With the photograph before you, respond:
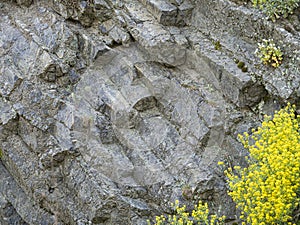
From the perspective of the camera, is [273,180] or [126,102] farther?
[126,102]

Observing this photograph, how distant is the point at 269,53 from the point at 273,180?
8.97 feet

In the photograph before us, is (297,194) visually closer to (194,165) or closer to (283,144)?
(283,144)

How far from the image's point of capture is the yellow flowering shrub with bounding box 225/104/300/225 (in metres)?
8.06

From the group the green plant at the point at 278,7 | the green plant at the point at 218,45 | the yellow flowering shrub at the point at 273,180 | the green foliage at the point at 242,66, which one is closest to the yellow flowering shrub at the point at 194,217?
the yellow flowering shrub at the point at 273,180

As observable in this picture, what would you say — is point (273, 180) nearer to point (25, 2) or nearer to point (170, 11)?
point (170, 11)

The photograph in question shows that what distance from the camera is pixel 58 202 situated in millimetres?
10891

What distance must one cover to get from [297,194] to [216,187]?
1768mm

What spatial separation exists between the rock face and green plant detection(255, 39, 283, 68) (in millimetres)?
133

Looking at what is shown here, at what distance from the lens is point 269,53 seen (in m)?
9.89

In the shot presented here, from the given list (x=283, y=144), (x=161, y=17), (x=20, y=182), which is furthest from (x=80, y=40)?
(x=283, y=144)

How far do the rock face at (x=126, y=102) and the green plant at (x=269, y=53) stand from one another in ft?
0.44

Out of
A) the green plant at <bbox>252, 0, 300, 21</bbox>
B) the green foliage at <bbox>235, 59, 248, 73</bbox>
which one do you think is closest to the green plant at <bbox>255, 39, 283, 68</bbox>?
the green foliage at <bbox>235, 59, 248, 73</bbox>

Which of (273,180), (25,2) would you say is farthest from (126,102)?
(273,180)

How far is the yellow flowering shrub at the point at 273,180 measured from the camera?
26.5 ft
